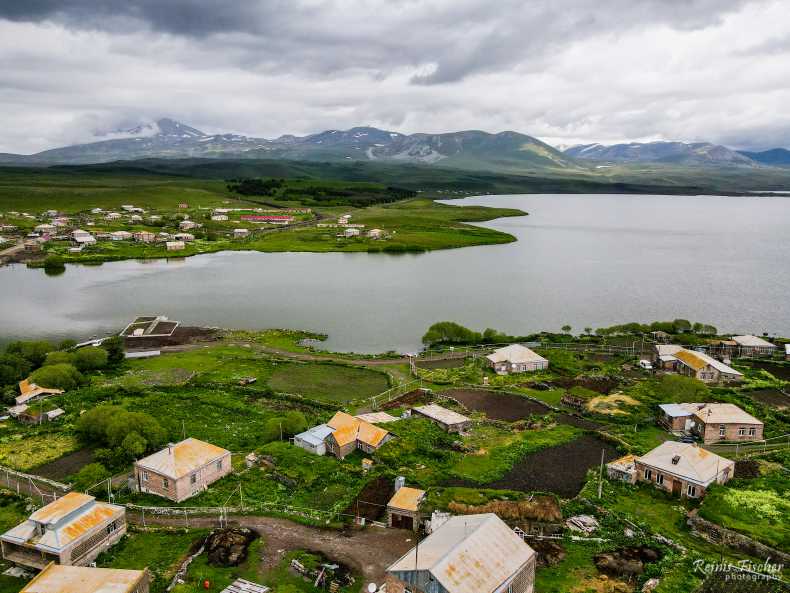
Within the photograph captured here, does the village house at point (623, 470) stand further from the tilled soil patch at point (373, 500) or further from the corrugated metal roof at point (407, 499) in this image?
the tilled soil patch at point (373, 500)

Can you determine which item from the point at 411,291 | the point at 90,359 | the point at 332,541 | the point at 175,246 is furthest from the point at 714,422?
the point at 175,246

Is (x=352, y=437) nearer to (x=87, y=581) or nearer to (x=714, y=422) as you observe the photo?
(x=87, y=581)

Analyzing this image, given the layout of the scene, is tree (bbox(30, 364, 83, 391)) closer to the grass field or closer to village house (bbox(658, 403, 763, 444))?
the grass field

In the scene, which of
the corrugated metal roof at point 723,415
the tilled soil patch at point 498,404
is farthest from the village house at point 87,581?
the corrugated metal roof at point 723,415

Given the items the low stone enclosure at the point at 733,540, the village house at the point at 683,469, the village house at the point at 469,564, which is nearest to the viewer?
the village house at the point at 469,564

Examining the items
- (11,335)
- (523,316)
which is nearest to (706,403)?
(523,316)

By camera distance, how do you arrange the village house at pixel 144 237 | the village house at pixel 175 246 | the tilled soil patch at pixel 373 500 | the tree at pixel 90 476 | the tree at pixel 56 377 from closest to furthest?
the tilled soil patch at pixel 373 500 → the tree at pixel 90 476 → the tree at pixel 56 377 → the village house at pixel 175 246 → the village house at pixel 144 237
